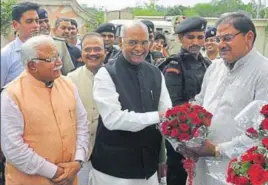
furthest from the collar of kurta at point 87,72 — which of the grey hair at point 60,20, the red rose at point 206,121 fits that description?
the grey hair at point 60,20

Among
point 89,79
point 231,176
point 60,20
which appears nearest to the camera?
point 231,176

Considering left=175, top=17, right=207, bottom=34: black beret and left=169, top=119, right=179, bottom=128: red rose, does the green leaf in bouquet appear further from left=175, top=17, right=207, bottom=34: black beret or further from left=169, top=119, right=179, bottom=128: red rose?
left=175, top=17, right=207, bottom=34: black beret

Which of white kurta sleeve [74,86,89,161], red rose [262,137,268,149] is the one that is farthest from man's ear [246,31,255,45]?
white kurta sleeve [74,86,89,161]

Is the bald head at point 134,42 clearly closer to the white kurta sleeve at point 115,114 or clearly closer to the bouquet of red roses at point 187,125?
the white kurta sleeve at point 115,114

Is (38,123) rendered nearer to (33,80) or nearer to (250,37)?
(33,80)

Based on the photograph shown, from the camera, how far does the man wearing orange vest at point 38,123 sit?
2.83m

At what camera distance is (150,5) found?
45.2 meters

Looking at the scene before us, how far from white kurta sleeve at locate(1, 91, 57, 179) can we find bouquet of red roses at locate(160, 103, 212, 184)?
0.84 metres

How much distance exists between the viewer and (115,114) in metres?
3.11

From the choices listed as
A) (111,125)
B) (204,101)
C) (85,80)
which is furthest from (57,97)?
(204,101)

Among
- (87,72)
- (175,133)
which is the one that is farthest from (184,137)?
(87,72)

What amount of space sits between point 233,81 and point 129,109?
79 centimetres

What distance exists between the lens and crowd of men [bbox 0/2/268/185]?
2885 millimetres

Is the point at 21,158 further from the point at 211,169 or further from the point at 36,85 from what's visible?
the point at 211,169
